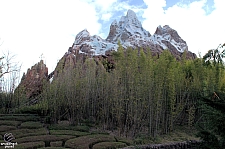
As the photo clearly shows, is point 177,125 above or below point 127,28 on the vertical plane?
below

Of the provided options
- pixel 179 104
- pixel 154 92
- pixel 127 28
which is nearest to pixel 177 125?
pixel 179 104

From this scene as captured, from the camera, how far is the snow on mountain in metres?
9.16

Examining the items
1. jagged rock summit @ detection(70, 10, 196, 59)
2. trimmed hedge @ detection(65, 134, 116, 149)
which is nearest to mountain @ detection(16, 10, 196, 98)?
jagged rock summit @ detection(70, 10, 196, 59)

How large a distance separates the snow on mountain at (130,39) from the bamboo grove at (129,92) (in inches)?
155

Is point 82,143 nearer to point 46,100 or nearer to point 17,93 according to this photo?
point 46,100

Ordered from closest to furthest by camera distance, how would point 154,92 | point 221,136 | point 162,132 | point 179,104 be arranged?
point 221,136 < point 154,92 < point 162,132 < point 179,104

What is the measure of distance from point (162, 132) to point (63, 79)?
8.54ft

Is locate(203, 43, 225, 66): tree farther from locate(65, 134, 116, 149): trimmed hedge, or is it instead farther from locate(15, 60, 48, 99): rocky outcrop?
locate(15, 60, 48, 99): rocky outcrop

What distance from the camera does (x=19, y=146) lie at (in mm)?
2670

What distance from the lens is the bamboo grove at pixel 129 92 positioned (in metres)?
3.93

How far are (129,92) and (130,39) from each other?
663cm

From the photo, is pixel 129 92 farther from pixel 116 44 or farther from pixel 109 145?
pixel 116 44

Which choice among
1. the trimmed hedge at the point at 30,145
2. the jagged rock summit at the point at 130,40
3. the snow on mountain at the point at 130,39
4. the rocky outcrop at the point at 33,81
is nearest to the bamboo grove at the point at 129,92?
the trimmed hedge at the point at 30,145

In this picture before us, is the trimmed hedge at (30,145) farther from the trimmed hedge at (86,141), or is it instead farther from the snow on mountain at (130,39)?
the snow on mountain at (130,39)
